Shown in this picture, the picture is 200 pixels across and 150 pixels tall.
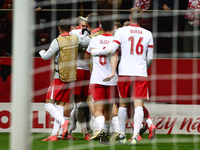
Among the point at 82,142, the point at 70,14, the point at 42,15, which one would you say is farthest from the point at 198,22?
the point at 82,142

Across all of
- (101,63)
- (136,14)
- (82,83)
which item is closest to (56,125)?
(82,83)

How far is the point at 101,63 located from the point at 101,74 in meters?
0.13

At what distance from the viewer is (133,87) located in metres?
4.72

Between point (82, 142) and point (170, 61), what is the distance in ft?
8.83

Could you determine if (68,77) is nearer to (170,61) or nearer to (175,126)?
(175,126)

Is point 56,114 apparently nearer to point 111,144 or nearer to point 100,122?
point 100,122

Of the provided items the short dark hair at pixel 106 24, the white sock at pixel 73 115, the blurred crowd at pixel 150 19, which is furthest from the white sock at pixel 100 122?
the blurred crowd at pixel 150 19

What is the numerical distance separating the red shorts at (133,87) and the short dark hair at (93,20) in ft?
4.43

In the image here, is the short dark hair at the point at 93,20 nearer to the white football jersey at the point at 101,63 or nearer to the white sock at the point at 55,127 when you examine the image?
the white football jersey at the point at 101,63

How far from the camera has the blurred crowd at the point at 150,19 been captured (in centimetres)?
639

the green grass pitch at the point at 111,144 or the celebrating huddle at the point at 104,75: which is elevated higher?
the celebrating huddle at the point at 104,75

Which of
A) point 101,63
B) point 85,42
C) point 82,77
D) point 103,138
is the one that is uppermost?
point 85,42

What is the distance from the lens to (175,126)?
20.6ft

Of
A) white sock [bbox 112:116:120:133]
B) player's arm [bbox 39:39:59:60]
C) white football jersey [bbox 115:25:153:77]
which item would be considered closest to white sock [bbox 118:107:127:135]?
white sock [bbox 112:116:120:133]
